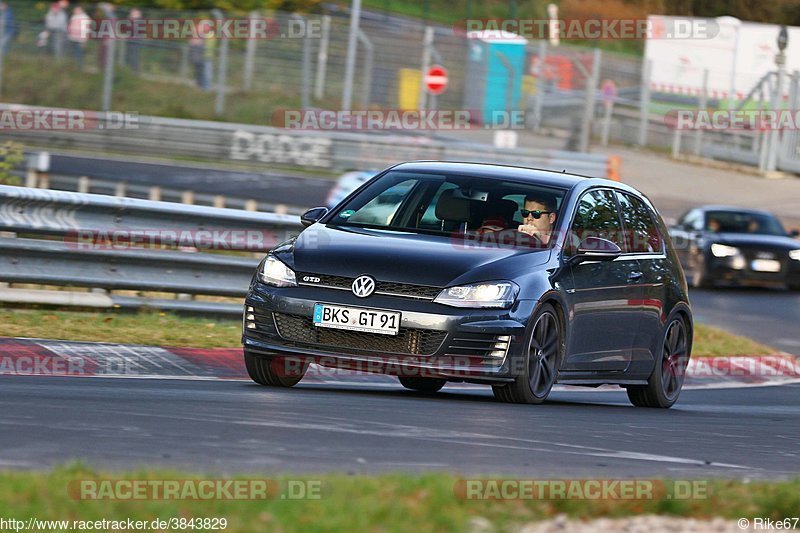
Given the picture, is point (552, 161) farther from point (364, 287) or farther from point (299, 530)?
point (299, 530)

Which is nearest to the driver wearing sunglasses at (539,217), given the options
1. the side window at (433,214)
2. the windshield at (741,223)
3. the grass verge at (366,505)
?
the side window at (433,214)

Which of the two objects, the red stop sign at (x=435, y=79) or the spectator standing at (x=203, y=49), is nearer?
the spectator standing at (x=203, y=49)

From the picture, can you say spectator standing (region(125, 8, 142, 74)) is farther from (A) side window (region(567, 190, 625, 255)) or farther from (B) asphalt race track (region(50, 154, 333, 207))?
(A) side window (region(567, 190, 625, 255))

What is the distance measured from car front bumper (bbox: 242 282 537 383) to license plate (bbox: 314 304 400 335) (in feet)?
0.11

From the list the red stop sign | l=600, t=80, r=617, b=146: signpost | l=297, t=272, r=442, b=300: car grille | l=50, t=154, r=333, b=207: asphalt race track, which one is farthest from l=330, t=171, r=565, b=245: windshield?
l=600, t=80, r=617, b=146: signpost

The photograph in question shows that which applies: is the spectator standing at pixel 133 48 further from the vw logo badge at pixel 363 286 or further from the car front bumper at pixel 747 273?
the vw logo badge at pixel 363 286

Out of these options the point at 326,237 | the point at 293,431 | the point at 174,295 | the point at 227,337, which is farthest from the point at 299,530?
the point at 174,295

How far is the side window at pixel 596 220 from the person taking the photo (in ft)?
34.4

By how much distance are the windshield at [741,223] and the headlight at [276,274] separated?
1618cm

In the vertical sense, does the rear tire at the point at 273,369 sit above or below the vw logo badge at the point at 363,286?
below

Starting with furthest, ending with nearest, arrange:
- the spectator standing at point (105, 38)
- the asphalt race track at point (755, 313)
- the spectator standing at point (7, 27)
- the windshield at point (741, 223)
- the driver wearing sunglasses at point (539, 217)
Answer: the spectator standing at point (7, 27)
the spectator standing at point (105, 38)
the windshield at point (741, 223)
the asphalt race track at point (755, 313)
the driver wearing sunglasses at point (539, 217)

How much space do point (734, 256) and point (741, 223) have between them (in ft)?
4.47

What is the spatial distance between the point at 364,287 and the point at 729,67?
37.0 meters

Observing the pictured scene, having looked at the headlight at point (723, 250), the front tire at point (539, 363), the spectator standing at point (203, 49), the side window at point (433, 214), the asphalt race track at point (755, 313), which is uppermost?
the spectator standing at point (203, 49)
